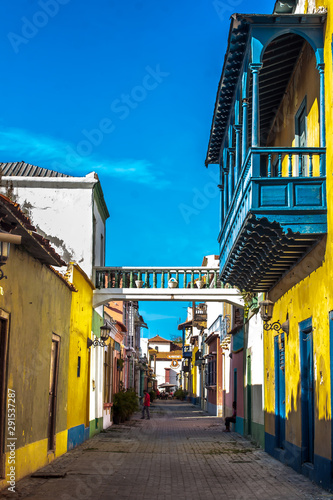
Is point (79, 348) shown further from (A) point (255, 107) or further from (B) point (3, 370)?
(A) point (255, 107)

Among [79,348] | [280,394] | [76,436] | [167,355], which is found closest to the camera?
[280,394]

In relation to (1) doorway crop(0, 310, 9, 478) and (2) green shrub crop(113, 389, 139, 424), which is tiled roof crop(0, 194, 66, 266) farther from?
(2) green shrub crop(113, 389, 139, 424)

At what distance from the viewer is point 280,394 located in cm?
1399

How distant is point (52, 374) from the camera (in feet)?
45.4

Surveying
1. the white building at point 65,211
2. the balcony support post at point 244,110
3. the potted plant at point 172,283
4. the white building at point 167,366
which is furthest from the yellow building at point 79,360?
the white building at point 167,366

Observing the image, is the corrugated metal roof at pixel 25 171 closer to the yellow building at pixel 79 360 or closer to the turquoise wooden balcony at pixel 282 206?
the yellow building at pixel 79 360

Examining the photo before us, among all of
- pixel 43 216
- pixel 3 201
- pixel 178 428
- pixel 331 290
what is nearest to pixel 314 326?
pixel 331 290

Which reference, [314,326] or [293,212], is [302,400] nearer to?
[314,326]

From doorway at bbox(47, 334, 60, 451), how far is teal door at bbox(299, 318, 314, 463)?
5156 mm

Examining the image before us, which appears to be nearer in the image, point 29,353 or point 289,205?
point 289,205

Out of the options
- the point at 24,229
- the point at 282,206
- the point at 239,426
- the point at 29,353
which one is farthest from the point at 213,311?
the point at 24,229

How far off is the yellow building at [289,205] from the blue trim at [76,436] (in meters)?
4.76

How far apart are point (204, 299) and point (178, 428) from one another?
692 centimetres

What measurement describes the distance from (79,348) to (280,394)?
5993 mm
